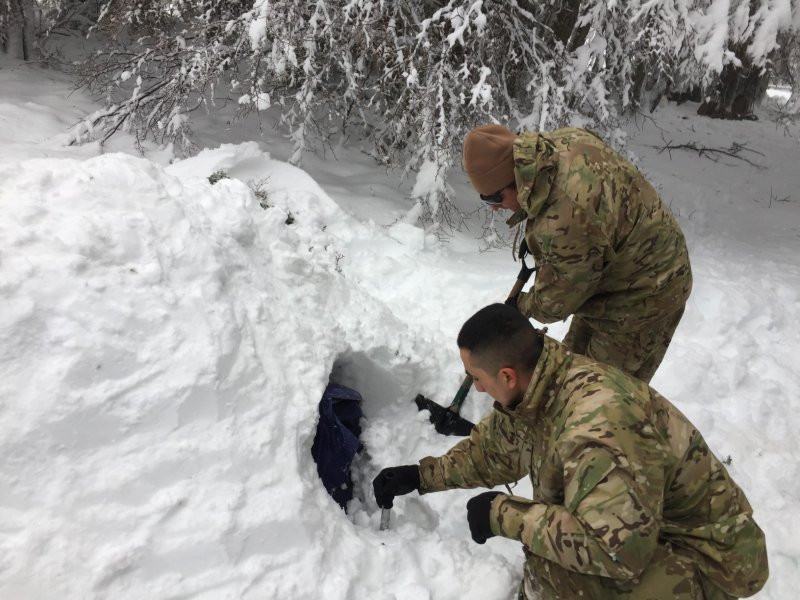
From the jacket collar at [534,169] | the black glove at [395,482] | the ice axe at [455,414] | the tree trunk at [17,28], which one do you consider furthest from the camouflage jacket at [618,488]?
the tree trunk at [17,28]

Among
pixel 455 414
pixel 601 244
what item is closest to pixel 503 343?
pixel 601 244

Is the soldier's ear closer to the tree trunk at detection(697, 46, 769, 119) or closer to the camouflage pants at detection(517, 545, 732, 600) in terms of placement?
the camouflage pants at detection(517, 545, 732, 600)

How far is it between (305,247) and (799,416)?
3.68 m

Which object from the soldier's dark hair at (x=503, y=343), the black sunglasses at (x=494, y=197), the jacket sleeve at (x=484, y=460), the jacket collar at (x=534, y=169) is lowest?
the jacket sleeve at (x=484, y=460)

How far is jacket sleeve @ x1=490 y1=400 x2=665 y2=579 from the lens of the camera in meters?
1.47

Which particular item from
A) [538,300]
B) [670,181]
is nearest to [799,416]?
[538,300]

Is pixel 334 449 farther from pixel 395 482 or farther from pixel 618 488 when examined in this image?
pixel 618 488

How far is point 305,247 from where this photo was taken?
3.61 m

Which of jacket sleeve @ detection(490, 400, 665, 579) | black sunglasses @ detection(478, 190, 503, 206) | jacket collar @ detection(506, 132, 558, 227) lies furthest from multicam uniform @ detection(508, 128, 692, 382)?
jacket sleeve @ detection(490, 400, 665, 579)

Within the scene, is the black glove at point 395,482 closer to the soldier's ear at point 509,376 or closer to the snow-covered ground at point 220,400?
the snow-covered ground at point 220,400

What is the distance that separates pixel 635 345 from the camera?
8.59ft

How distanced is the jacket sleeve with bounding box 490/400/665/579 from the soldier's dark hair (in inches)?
10.7

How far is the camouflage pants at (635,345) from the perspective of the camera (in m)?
2.60

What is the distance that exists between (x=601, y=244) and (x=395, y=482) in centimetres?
134
